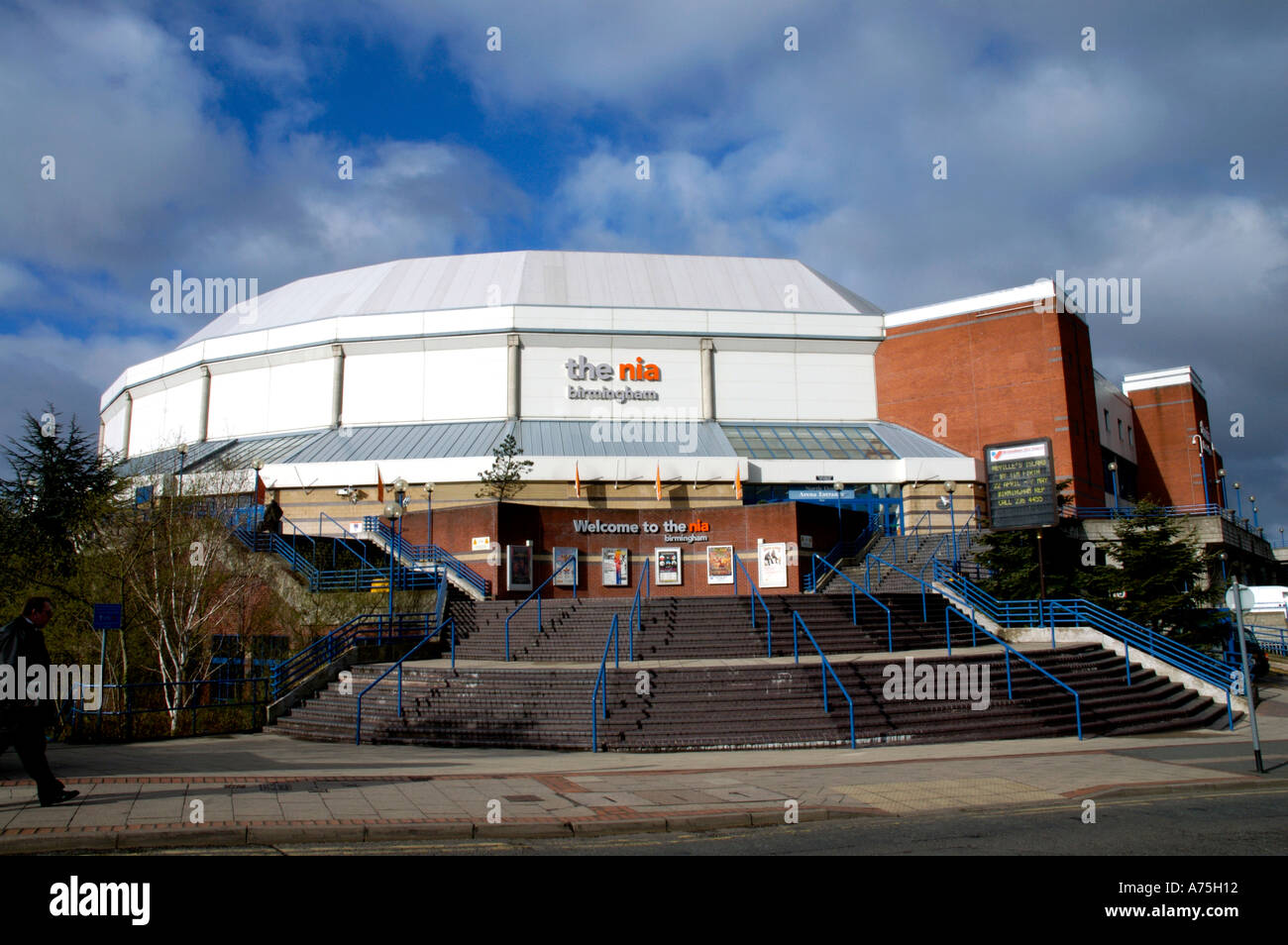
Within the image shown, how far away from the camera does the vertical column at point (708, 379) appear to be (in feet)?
144

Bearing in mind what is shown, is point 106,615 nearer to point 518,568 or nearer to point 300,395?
point 518,568

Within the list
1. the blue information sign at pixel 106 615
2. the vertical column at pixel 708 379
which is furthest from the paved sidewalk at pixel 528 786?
the vertical column at pixel 708 379

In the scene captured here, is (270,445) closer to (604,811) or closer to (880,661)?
(880,661)

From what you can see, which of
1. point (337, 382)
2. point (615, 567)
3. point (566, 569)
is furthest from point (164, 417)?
point (615, 567)

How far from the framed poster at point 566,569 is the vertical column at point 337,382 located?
19.9 meters

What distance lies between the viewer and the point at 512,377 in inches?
1694

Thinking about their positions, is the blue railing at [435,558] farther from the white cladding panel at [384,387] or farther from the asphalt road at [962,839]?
the asphalt road at [962,839]

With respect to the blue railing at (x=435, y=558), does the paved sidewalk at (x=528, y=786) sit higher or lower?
lower

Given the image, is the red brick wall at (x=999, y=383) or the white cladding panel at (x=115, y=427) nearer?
the red brick wall at (x=999, y=383)

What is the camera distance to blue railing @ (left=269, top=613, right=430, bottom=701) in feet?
65.8
